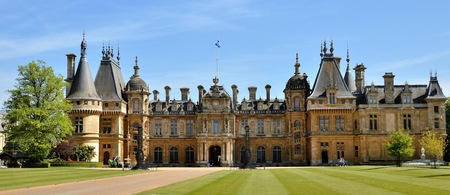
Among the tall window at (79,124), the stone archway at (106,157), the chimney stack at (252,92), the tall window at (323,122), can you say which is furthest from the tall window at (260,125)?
the tall window at (79,124)

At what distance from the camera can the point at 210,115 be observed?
80125mm

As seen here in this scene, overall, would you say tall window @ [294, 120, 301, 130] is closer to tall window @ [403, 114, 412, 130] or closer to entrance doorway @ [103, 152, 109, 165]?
tall window @ [403, 114, 412, 130]

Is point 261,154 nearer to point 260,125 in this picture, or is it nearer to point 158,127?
point 260,125

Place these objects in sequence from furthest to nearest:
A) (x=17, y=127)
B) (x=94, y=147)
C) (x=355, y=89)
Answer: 1. (x=355, y=89)
2. (x=94, y=147)
3. (x=17, y=127)

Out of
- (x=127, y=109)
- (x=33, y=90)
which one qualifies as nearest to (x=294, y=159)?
(x=127, y=109)

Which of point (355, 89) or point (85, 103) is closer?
point (85, 103)

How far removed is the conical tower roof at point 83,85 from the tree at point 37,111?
9038 mm

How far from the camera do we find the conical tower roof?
2906 inches

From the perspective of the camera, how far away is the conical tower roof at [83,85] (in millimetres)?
73812

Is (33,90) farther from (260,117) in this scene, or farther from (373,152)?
(373,152)

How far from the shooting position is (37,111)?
6091 centimetres

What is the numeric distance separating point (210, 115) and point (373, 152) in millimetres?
22379

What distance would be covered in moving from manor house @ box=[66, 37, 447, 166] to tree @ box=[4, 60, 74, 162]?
9.61m

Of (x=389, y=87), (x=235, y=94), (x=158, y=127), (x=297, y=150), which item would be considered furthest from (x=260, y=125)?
(x=389, y=87)
